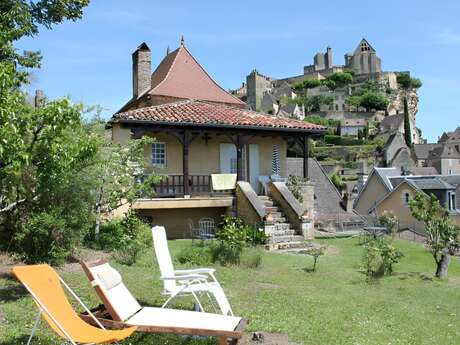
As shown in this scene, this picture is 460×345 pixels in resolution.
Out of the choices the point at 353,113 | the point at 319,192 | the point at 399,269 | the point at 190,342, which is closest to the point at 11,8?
the point at 190,342

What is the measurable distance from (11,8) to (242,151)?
11.6 metres

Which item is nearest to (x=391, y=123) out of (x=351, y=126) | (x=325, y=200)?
(x=351, y=126)

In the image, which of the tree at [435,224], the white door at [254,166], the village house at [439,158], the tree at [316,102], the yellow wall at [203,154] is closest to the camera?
the tree at [435,224]

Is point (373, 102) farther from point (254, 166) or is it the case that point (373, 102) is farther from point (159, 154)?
point (159, 154)

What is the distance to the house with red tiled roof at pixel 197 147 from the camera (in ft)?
57.8

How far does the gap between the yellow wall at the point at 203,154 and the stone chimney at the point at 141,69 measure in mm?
4987

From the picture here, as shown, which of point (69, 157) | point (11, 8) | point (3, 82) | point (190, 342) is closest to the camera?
point (190, 342)

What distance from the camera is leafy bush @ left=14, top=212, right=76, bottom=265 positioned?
9.20 metres

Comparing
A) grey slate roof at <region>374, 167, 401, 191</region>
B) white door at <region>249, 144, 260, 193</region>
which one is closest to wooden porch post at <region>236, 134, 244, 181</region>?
white door at <region>249, 144, 260, 193</region>

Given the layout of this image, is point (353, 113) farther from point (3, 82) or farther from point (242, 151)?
point (3, 82)

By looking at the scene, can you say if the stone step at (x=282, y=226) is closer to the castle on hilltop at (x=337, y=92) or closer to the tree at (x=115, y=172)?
the tree at (x=115, y=172)

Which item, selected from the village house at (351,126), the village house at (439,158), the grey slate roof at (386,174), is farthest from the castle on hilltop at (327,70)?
the grey slate roof at (386,174)

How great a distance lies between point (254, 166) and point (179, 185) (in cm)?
403

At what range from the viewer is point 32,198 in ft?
29.5
